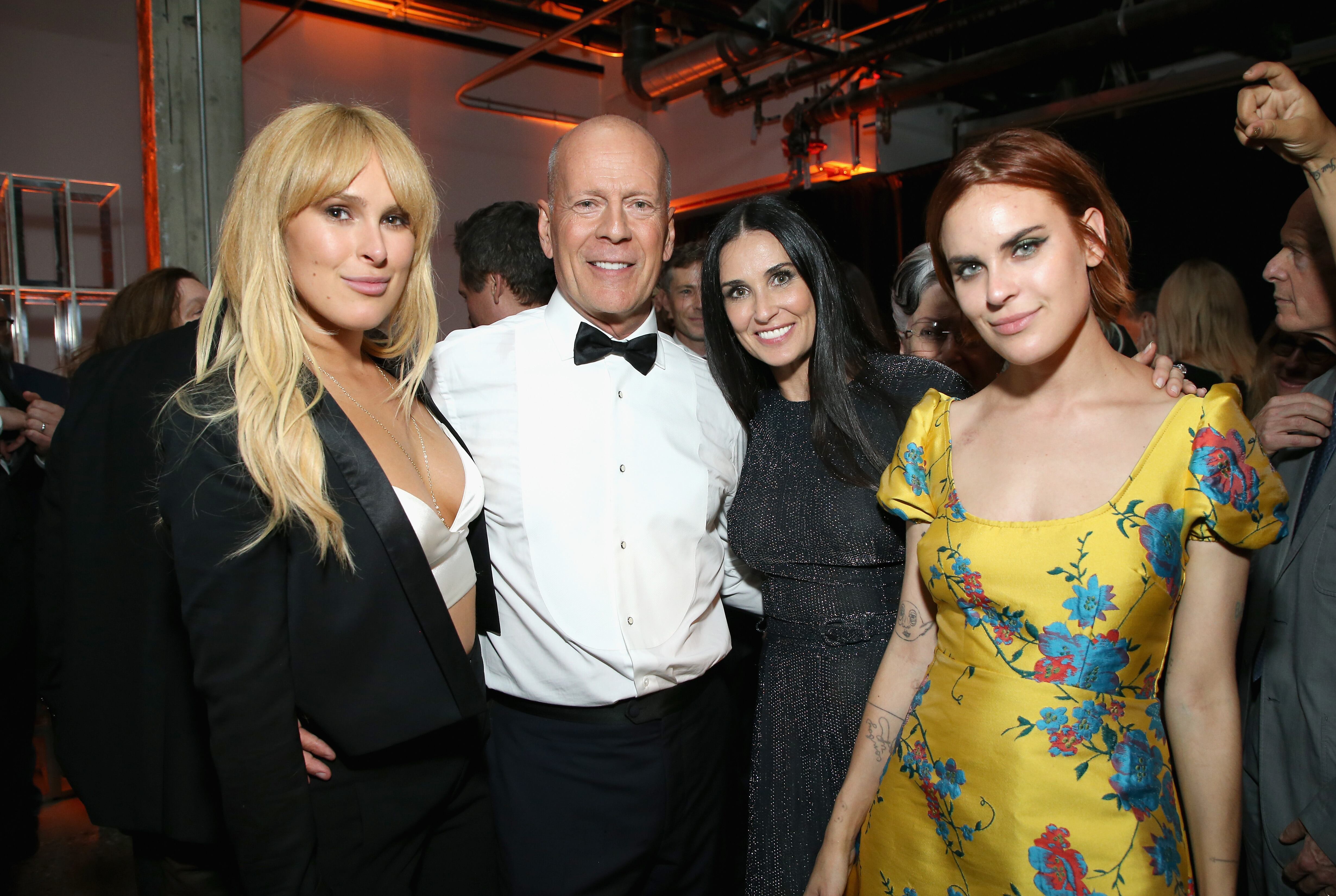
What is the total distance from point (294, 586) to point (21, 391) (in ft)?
9.14

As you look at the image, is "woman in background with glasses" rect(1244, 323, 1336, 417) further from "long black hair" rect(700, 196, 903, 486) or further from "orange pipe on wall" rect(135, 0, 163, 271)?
"orange pipe on wall" rect(135, 0, 163, 271)

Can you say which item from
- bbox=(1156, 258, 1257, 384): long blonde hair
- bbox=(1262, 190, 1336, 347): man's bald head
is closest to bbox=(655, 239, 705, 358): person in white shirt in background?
bbox=(1156, 258, 1257, 384): long blonde hair

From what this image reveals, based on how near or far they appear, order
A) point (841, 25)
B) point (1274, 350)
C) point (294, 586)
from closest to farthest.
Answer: point (294, 586) < point (1274, 350) < point (841, 25)

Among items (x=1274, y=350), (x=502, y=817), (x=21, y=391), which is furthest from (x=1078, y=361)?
(x=21, y=391)

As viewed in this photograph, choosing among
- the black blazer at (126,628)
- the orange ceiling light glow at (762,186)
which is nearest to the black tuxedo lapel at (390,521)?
the black blazer at (126,628)

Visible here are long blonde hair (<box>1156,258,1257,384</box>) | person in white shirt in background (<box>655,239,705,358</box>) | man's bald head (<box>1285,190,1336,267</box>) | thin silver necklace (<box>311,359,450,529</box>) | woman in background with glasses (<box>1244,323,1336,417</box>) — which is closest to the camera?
thin silver necklace (<box>311,359,450,529</box>)

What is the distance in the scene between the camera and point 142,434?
1.43m

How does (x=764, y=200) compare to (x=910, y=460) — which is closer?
(x=910, y=460)

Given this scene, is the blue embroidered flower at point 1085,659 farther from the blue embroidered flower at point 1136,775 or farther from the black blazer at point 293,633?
the black blazer at point 293,633

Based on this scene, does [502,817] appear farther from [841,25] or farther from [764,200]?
[841,25]

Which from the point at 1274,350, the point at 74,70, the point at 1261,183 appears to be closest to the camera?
the point at 1274,350

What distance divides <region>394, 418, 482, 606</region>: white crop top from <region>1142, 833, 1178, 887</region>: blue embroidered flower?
1.13 m

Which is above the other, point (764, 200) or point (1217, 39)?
point (1217, 39)

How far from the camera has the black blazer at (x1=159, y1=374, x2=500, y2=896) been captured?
1.15 meters
